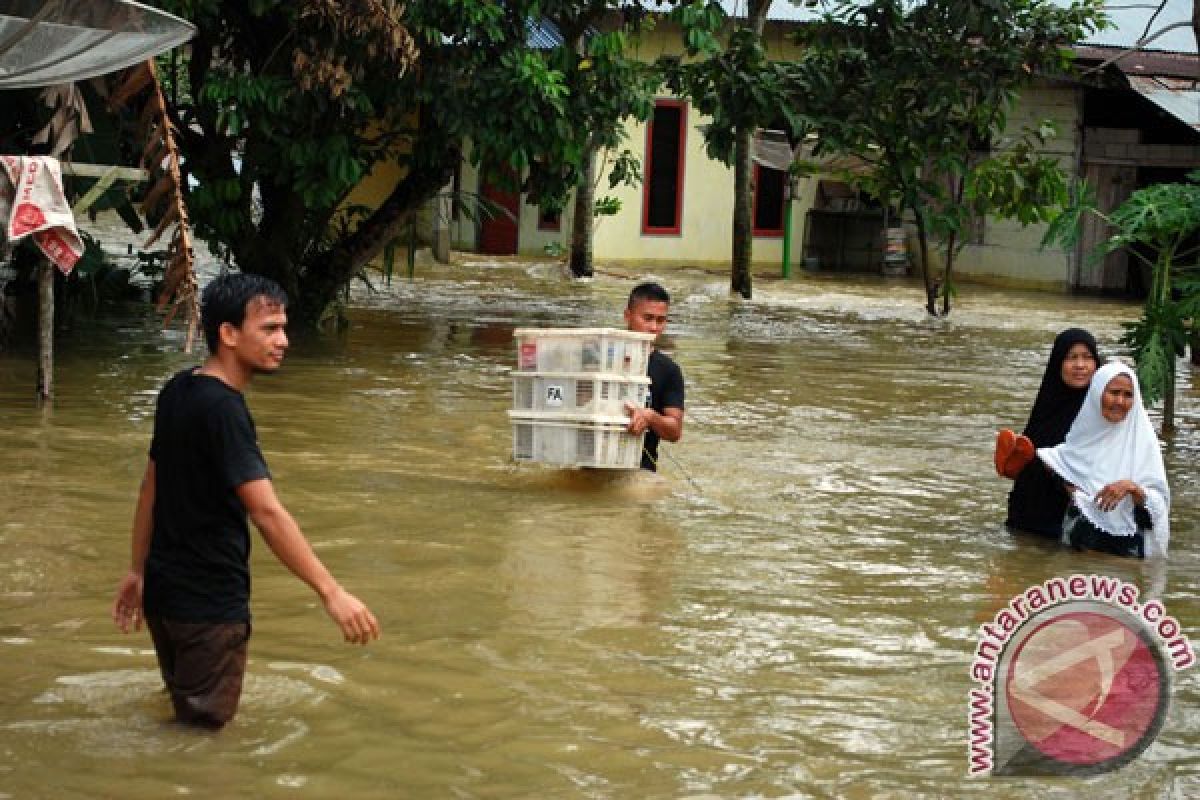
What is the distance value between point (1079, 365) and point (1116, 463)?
62cm

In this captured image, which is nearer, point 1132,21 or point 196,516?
point 196,516

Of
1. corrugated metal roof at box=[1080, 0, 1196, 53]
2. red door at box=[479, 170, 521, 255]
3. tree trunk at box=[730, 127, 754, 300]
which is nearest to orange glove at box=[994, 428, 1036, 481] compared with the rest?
tree trunk at box=[730, 127, 754, 300]

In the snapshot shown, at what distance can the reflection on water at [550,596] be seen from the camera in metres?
5.52

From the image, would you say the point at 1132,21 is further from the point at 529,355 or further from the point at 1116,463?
the point at 529,355

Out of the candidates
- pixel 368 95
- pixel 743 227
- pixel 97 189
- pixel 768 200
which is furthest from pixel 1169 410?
pixel 768 200

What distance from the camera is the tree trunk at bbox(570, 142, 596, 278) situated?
25.5 m

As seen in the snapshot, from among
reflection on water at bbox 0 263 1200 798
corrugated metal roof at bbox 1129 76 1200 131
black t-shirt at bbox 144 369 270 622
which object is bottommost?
reflection on water at bbox 0 263 1200 798

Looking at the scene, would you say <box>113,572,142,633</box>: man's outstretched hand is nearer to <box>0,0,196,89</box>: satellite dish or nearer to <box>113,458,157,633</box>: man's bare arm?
<box>113,458,157,633</box>: man's bare arm

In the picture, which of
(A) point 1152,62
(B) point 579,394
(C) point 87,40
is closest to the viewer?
(B) point 579,394

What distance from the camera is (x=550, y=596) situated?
7.59 metres

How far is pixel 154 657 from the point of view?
633cm

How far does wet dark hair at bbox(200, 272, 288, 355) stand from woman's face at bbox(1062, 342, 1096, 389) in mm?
5007

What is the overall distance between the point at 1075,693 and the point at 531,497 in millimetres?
3900

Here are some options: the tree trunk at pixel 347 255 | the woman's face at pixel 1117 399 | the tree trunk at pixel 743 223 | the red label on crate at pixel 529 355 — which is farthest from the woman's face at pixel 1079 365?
the tree trunk at pixel 743 223
